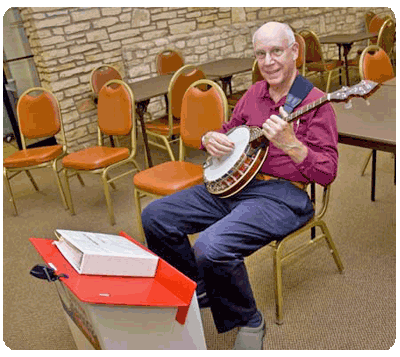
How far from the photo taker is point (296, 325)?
1.75 m

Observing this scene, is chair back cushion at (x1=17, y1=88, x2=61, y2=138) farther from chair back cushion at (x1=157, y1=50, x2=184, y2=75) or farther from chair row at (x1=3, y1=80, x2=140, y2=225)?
chair back cushion at (x1=157, y1=50, x2=184, y2=75)

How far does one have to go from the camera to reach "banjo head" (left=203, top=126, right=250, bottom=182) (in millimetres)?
1734

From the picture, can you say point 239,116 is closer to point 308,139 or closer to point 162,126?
point 308,139

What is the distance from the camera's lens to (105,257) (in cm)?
130

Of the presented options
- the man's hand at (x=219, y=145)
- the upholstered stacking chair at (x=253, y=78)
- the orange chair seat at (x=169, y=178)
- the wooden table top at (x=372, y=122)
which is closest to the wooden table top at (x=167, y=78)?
the upholstered stacking chair at (x=253, y=78)

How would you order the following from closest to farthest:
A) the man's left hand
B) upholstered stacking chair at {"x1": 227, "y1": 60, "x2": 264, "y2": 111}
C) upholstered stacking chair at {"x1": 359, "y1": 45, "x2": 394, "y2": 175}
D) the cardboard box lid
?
the cardboard box lid, the man's left hand, upholstered stacking chair at {"x1": 359, "y1": 45, "x2": 394, "y2": 175}, upholstered stacking chair at {"x1": 227, "y1": 60, "x2": 264, "y2": 111}

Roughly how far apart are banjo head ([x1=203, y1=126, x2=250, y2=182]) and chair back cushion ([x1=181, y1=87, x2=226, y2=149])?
33 cm

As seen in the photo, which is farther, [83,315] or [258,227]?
[258,227]

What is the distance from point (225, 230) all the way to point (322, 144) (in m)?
0.49

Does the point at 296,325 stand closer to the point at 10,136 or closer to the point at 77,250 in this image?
the point at 77,250

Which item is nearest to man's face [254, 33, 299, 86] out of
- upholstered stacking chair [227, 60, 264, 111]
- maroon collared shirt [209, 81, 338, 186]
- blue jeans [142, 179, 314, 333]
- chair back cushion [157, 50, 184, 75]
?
maroon collared shirt [209, 81, 338, 186]

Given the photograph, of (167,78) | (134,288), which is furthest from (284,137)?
(167,78)

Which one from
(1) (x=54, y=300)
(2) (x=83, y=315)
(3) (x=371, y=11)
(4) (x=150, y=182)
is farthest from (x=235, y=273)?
(3) (x=371, y=11)

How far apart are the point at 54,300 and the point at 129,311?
1.04m
